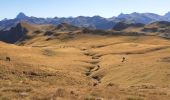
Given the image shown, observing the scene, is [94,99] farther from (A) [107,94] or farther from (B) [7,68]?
(B) [7,68]

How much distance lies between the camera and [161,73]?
60406 millimetres

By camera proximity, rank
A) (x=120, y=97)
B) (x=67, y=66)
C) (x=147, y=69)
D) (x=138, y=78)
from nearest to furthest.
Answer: (x=120, y=97) → (x=138, y=78) → (x=147, y=69) → (x=67, y=66)

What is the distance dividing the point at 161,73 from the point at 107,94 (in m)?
38.0

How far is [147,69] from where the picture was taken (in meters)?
66.9

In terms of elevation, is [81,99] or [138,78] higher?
[81,99]

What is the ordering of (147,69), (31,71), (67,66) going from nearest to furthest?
1. (31,71)
2. (147,69)
3. (67,66)

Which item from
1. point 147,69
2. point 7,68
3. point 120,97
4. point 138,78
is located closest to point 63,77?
point 7,68

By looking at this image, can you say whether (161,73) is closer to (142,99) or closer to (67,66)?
(67,66)

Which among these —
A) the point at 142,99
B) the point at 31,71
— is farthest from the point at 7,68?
the point at 142,99

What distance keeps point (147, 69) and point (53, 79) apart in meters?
21.3

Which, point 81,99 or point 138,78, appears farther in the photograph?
point 138,78

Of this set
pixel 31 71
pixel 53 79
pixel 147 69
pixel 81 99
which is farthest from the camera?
pixel 147 69

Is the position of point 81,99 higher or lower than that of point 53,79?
higher

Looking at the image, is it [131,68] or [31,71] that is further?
[131,68]
